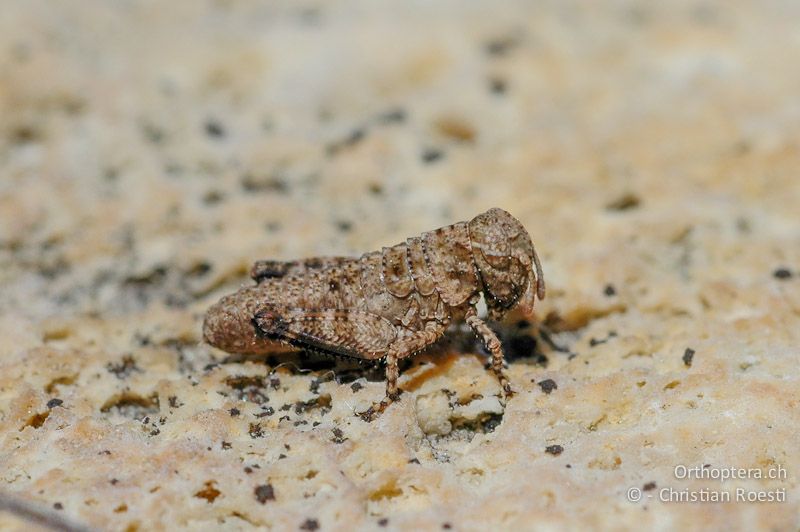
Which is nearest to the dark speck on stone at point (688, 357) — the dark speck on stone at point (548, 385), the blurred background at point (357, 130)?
the dark speck on stone at point (548, 385)

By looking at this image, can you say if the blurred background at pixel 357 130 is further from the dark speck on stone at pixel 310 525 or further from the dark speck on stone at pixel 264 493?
the dark speck on stone at pixel 310 525

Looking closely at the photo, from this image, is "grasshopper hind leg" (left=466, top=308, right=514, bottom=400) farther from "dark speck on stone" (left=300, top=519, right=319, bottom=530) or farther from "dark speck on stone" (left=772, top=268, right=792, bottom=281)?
"dark speck on stone" (left=772, top=268, right=792, bottom=281)

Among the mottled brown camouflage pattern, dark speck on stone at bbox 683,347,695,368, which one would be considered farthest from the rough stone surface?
the mottled brown camouflage pattern

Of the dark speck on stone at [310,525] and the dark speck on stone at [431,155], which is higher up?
the dark speck on stone at [431,155]

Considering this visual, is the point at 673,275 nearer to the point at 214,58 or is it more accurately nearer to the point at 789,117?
the point at 789,117

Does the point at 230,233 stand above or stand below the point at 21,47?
below

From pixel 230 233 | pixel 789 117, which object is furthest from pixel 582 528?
pixel 789 117

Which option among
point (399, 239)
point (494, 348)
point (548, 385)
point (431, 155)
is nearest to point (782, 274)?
point (548, 385)
